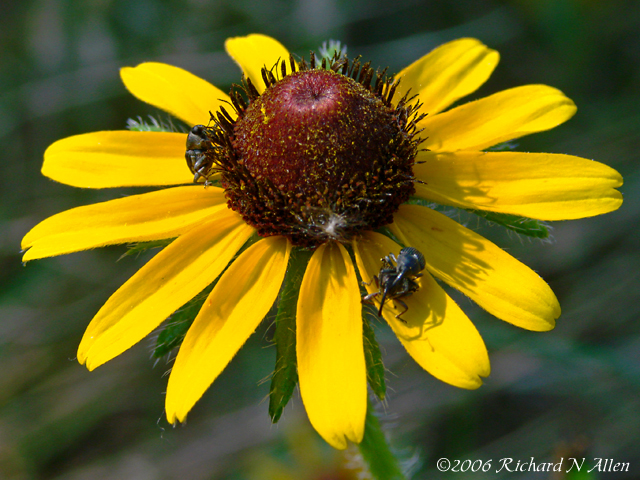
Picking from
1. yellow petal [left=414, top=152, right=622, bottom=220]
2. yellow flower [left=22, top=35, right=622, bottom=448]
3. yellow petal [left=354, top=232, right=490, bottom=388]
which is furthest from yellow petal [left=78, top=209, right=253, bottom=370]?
yellow petal [left=414, top=152, right=622, bottom=220]

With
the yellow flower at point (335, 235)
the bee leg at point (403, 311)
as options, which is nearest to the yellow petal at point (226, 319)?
the yellow flower at point (335, 235)

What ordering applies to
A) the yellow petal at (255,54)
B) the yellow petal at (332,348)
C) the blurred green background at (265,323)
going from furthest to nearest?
the blurred green background at (265,323), the yellow petal at (255,54), the yellow petal at (332,348)

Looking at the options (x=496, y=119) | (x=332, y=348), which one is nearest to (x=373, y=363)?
(x=332, y=348)

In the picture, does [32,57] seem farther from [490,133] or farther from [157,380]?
[490,133]

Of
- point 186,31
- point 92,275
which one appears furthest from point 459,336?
point 186,31

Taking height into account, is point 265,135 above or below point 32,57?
above

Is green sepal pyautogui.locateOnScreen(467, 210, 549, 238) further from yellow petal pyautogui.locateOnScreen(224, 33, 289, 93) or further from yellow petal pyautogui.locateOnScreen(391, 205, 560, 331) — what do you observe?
yellow petal pyautogui.locateOnScreen(224, 33, 289, 93)

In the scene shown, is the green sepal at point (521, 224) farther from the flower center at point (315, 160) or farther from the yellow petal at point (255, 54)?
the yellow petal at point (255, 54)
